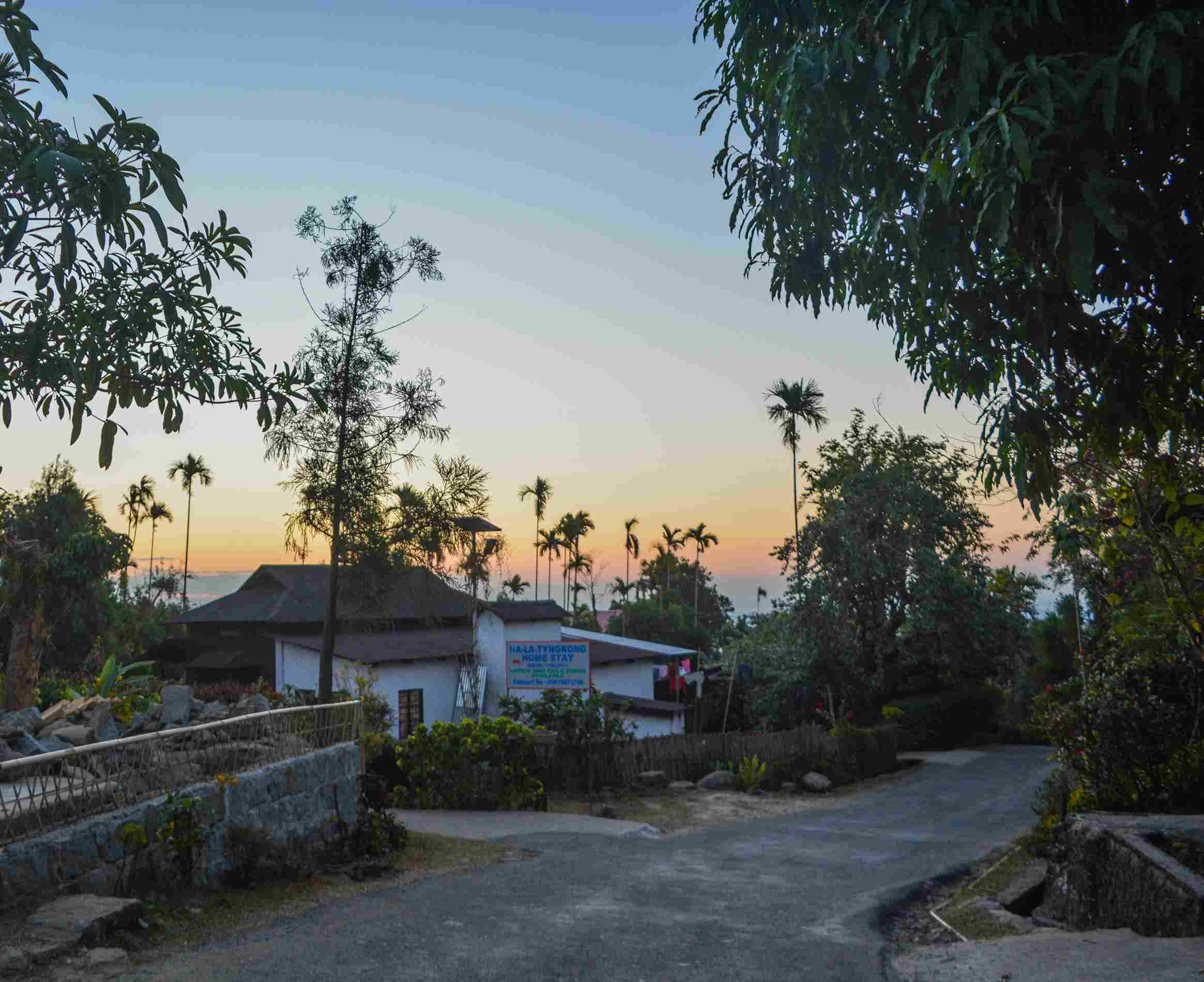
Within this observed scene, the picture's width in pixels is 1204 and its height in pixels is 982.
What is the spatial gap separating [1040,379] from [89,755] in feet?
29.2

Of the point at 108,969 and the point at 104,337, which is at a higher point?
the point at 104,337

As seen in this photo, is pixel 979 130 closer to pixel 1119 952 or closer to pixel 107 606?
pixel 1119 952

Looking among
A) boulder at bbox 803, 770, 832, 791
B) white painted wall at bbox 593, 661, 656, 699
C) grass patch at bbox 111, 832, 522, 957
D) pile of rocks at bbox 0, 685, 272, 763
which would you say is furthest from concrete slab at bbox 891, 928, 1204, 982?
white painted wall at bbox 593, 661, 656, 699

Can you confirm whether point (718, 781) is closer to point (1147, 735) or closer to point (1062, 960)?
point (1147, 735)

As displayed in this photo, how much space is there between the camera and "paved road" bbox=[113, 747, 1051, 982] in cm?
745

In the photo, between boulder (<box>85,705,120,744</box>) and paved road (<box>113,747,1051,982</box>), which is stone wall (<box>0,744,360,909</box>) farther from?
boulder (<box>85,705,120,744</box>)

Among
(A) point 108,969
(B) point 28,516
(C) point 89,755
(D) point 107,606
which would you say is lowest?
(A) point 108,969

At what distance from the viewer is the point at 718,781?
867 inches

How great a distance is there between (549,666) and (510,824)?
5556 mm

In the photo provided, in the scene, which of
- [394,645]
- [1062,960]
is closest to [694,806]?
[1062,960]

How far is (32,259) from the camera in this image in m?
5.20

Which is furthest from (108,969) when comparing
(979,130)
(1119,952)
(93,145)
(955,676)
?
(955,676)

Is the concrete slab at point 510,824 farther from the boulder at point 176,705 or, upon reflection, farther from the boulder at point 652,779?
the boulder at point 652,779

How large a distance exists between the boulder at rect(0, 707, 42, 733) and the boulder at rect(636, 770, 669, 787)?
11928 millimetres
